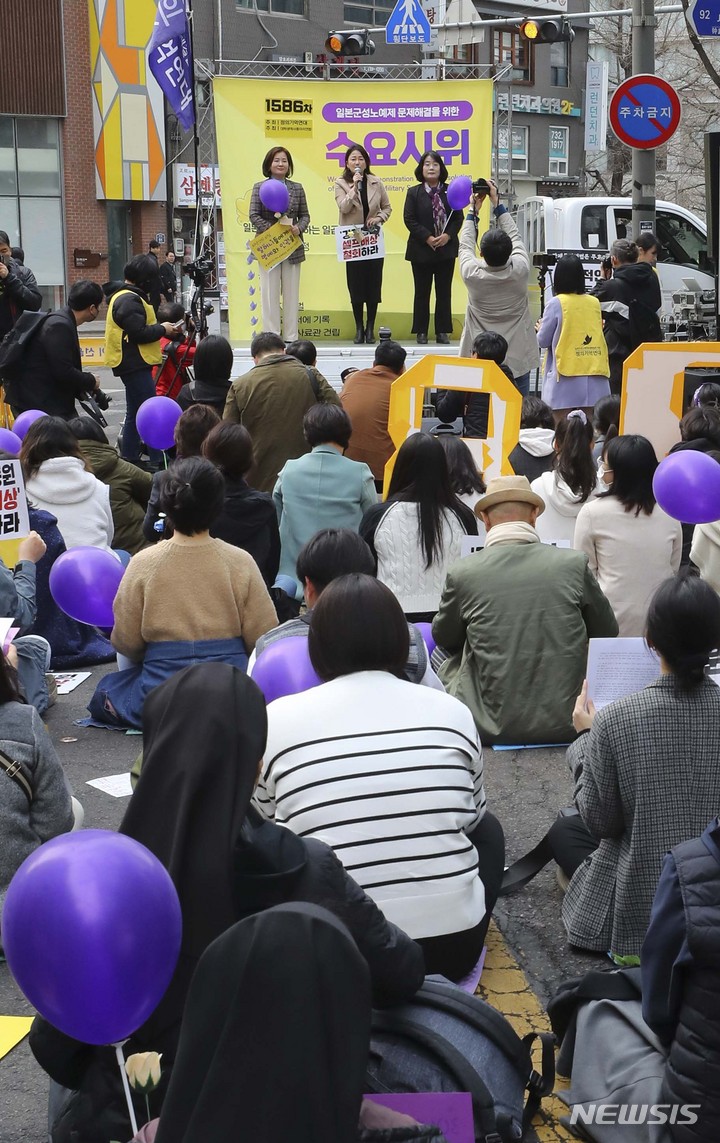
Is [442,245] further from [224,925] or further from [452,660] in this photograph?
[224,925]

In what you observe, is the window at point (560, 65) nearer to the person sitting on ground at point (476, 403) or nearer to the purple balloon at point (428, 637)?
the person sitting on ground at point (476, 403)

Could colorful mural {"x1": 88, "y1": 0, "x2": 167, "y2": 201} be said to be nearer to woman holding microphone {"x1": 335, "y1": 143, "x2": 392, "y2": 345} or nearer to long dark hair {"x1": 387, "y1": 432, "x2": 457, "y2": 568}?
woman holding microphone {"x1": 335, "y1": 143, "x2": 392, "y2": 345}

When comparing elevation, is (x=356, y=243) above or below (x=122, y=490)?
above

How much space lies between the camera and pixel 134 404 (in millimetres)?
10883

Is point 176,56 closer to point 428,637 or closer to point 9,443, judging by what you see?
point 9,443

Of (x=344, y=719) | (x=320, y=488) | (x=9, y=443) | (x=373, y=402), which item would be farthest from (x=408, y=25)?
(x=344, y=719)

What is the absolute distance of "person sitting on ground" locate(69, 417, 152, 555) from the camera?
24.9ft

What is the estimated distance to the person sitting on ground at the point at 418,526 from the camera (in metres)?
5.73

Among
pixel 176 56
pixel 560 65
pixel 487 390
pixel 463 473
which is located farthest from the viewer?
pixel 560 65

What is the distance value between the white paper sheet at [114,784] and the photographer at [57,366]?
14.1 ft

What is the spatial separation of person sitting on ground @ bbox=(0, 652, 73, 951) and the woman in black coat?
1011cm

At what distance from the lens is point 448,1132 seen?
7.34 ft

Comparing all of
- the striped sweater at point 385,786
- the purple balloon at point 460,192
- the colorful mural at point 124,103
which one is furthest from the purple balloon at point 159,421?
the colorful mural at point 124,103

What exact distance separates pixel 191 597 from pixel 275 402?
2.92 metres
